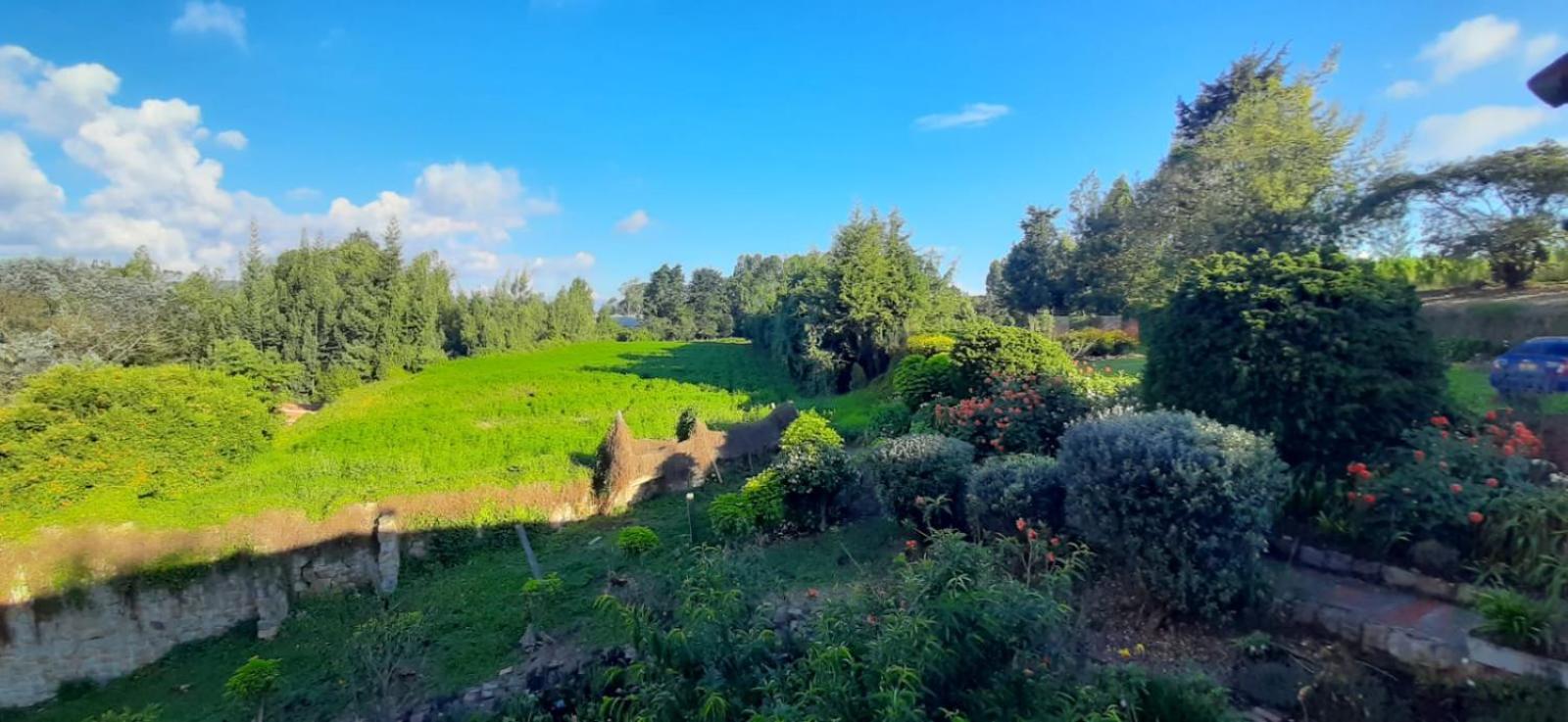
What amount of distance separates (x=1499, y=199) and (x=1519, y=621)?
16617mm

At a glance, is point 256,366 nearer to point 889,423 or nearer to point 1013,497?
point 889,423

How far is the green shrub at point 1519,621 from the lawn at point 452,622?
3357 mm

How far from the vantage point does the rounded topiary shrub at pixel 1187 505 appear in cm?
385

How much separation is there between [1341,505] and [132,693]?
1036cm

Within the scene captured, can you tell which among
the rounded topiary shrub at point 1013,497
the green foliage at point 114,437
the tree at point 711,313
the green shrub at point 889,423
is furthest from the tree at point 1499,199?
the tree at point 711,313

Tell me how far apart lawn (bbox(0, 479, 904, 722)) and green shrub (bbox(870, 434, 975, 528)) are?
0.48 meters

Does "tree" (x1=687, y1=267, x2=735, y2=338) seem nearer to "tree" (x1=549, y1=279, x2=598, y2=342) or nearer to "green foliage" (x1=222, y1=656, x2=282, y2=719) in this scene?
"tree" (x1=549, y1=279, x2=598, y2=342)

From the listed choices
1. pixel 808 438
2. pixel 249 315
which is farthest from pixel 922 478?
pixel 249 315

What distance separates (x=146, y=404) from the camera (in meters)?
9.31

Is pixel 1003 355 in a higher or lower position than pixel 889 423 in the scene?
higher

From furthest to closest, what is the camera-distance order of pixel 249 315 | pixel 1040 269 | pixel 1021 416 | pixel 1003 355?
1. pixel 1040 269
2. pixel 249 315
3. pixel 1003 355
4. pixel 1021 416

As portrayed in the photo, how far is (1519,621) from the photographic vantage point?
3.10m

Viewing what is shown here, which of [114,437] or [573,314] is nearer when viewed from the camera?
[114,437]

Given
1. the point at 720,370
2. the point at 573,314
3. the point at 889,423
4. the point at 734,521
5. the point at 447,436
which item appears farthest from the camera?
the point at 573,314
